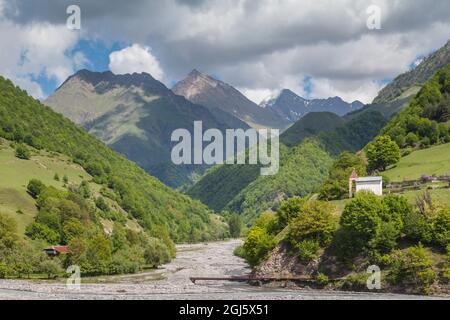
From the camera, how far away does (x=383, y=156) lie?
156750mm

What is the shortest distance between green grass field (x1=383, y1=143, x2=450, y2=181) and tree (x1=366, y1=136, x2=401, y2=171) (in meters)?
2.65

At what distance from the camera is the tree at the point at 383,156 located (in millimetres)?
156875

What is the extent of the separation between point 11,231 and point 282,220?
62.9m

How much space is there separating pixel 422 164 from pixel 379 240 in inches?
2275

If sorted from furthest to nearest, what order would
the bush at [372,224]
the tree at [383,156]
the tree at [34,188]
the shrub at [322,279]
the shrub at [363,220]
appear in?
the tree at [34,188], the tree at [383,156], the shrub at [363,220], the shrub at [322,279], the bush at [372,224]

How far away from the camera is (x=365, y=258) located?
100 metres

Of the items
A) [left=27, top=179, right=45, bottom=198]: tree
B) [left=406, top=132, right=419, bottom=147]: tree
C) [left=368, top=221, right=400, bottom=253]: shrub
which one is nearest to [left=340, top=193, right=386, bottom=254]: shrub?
[left=368, top=221, right=400, bottom=253]: shrub

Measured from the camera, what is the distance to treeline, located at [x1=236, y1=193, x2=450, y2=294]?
9206cm

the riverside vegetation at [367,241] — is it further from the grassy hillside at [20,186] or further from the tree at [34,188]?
the tree at [34,188]

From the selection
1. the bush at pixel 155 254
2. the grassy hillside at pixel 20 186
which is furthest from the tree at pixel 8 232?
the bush at pixel 155 254

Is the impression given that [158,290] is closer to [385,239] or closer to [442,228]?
[385,239]

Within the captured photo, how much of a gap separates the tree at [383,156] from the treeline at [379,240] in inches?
1889
